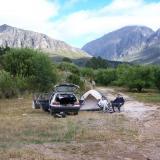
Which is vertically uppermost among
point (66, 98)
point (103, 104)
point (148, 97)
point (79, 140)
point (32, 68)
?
point (32, 68)

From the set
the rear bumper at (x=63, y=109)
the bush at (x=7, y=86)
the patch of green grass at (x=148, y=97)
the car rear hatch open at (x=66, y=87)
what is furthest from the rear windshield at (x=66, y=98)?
the bush at (x=7, y=86)

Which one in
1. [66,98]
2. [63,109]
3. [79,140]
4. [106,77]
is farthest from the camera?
[106,77]

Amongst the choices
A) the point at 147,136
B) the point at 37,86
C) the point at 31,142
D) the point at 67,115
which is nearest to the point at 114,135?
the point at 147,136

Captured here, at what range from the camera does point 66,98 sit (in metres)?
32.7

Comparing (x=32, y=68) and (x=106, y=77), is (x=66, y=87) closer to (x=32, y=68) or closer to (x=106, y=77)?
(x=32, y=68)

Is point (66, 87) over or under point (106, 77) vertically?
under

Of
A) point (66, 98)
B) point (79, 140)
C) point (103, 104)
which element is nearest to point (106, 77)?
point (103, 104)

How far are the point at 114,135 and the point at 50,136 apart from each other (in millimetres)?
2773

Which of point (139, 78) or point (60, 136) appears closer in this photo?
point (60, 136)

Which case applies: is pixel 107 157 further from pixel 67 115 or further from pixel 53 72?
pixel 53 72

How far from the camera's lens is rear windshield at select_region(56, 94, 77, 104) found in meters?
32.6

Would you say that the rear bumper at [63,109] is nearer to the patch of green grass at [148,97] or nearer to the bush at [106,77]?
the patch of green grass at [148,97]

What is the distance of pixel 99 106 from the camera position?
37188 mm

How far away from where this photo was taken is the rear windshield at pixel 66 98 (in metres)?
32.6
